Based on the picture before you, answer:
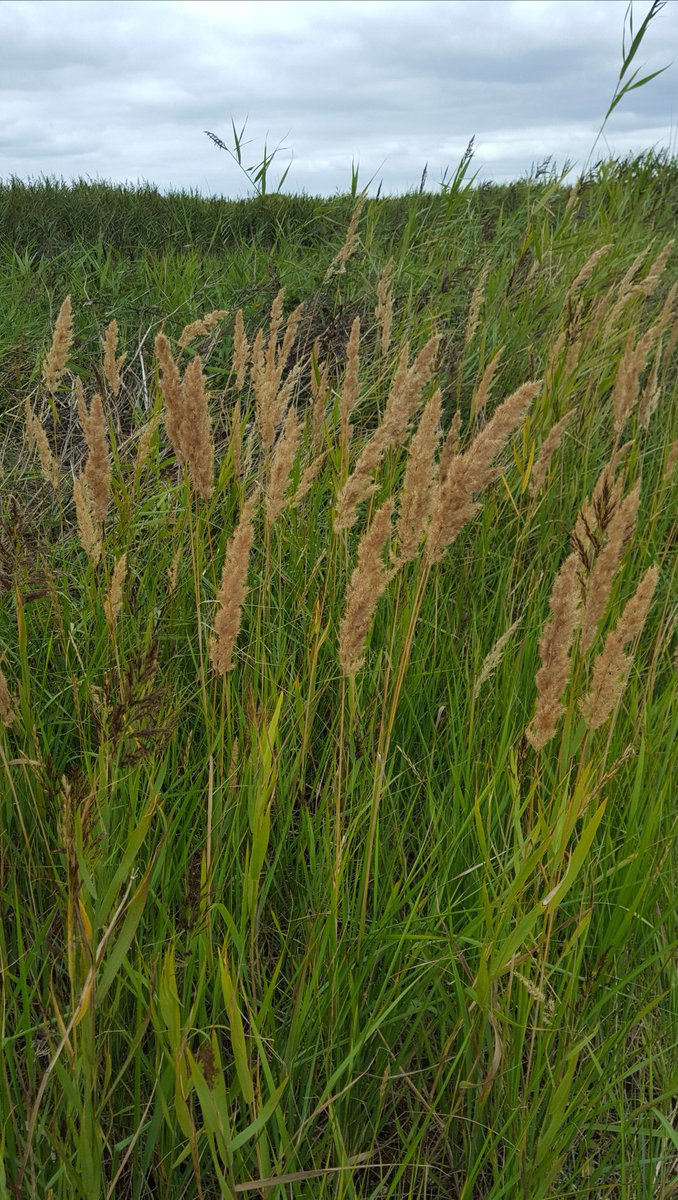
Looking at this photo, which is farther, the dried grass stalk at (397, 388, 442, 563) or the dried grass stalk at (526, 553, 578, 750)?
the dried grass stalk at (397, 388, 442, 563)

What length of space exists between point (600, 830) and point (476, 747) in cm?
29

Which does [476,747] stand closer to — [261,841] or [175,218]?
[261,841]

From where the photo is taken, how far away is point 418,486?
49.8 inches

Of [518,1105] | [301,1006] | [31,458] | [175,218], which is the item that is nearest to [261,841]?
[301,1006]

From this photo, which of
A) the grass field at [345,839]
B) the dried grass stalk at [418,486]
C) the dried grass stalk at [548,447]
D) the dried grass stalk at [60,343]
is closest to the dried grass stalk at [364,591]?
the grass field at [345,839]

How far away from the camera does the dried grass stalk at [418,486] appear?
126cm

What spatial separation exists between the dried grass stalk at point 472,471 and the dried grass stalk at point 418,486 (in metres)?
0.03

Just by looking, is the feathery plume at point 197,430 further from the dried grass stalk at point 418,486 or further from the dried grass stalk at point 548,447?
the dried grass stalk at point 548,447

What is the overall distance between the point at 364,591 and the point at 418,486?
218 mm

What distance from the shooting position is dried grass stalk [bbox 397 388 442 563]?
1265 millimetres

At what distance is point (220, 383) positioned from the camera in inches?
152

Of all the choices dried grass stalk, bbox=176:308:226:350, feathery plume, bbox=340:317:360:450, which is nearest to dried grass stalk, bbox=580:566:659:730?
feathery plume, bbox=340:317:360:450

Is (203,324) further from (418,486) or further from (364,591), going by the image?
(364,591)

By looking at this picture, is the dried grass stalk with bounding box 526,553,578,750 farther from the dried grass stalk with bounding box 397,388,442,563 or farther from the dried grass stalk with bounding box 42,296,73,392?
the dried grass stalk with bounding box 42,296,73,392
